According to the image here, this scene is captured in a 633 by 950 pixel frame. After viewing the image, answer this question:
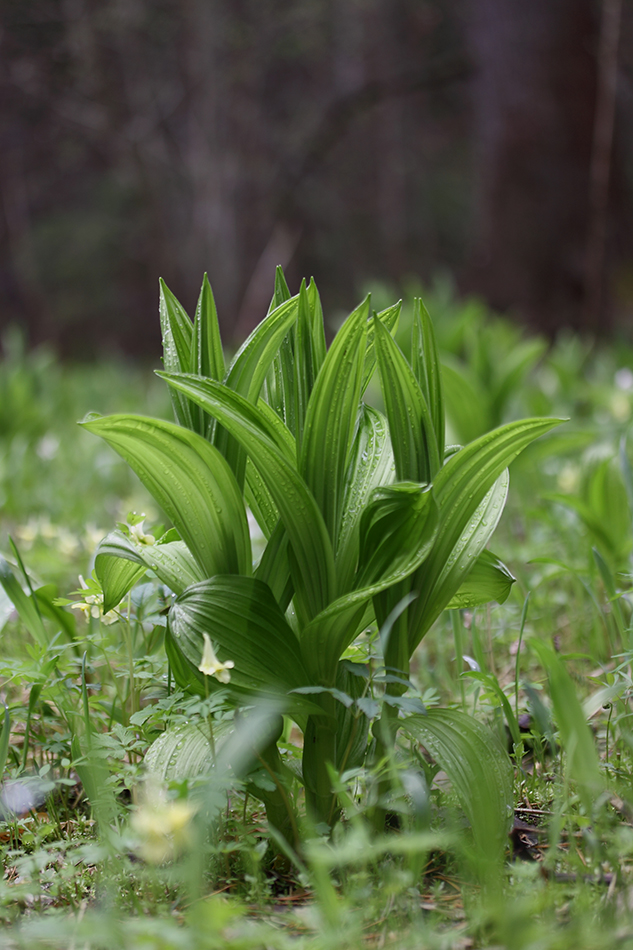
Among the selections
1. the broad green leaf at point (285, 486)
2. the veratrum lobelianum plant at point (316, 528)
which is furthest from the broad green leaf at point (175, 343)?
the broad green leaf at point (285, 486)

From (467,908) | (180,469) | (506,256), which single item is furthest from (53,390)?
(467,908)

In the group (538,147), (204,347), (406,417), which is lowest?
(406,417)

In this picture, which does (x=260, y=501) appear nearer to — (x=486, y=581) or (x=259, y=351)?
(x=259, y=351)

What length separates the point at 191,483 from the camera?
0.93 metres

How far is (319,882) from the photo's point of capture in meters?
0.68

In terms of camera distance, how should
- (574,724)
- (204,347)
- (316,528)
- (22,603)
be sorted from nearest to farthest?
(574,724), (316,528), (204,347), (22,603)

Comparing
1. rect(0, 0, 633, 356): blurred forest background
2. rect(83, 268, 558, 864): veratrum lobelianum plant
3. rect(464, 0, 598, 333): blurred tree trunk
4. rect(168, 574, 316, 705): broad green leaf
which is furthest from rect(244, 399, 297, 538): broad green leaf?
rect(464, 0, 598, 333): blurred tree trunk

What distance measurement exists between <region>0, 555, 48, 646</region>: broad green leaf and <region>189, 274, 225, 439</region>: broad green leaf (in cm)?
47

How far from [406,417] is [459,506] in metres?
0.13

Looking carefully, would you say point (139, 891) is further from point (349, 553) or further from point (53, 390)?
point (53, 390)

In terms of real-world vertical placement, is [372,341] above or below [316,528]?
above

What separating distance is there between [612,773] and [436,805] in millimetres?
285

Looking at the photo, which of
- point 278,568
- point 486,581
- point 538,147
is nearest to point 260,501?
point 278,568

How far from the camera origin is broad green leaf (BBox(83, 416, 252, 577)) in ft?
2.90
